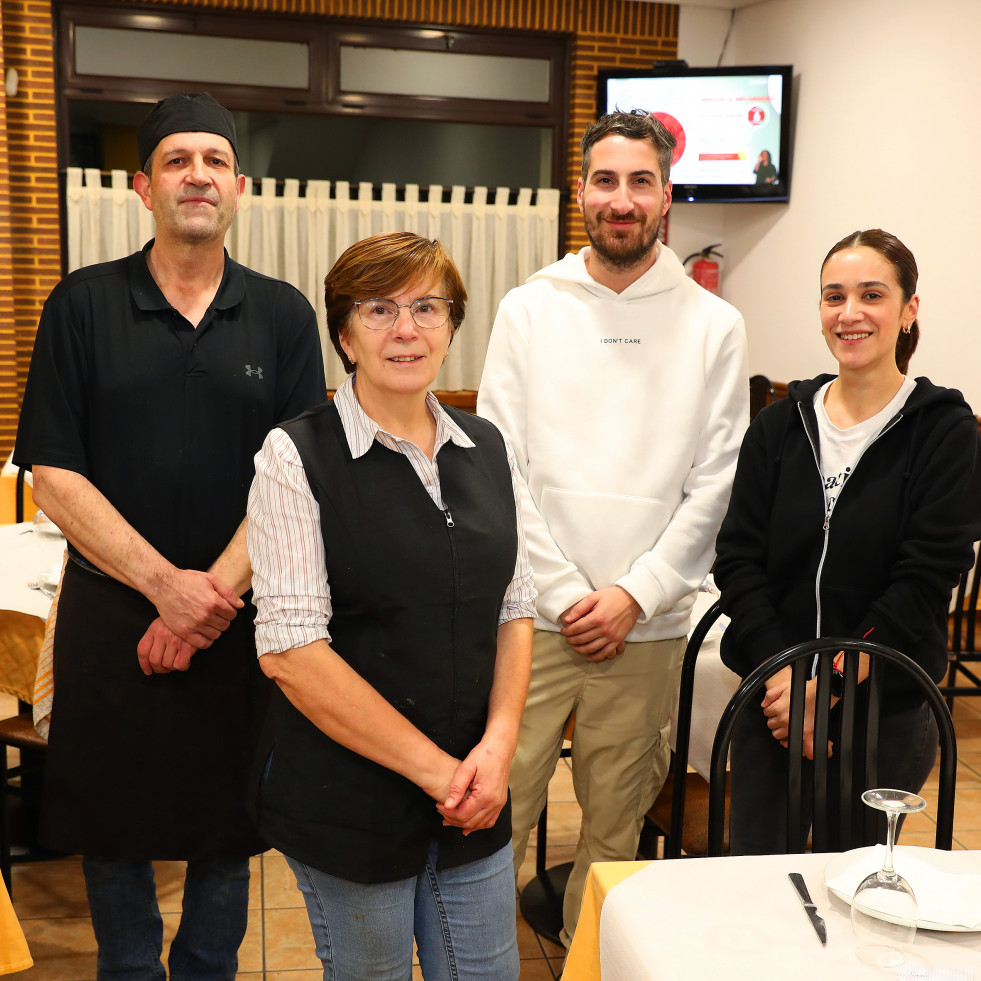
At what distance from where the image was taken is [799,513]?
204cm

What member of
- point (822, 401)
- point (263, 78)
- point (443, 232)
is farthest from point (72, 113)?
point (822, 401)

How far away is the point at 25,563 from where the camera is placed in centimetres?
296

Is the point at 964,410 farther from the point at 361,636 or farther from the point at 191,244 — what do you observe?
the point at 191,244

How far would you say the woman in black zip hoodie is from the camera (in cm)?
196

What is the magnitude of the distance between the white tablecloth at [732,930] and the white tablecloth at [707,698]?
90 centimetres

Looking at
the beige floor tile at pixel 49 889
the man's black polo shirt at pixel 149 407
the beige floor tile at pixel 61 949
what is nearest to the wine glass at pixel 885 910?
the man's black polo shirt at pixel 149 407

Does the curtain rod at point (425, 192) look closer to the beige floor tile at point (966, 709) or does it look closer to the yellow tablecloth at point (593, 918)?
the beige floor tile at point (966, 709)

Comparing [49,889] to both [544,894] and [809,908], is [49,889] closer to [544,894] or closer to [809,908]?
[544,894]

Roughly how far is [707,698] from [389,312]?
50.4 inches

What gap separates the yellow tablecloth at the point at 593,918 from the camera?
1.45m

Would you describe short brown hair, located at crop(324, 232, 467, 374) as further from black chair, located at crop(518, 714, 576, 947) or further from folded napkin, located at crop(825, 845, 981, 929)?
black chair, located at crop(518, 714, 576, 947)

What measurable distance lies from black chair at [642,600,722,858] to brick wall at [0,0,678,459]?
482 centimetres

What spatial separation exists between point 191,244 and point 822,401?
1.26 metres

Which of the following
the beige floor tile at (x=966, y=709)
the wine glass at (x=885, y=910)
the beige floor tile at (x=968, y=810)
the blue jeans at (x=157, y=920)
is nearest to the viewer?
the wine glass at (x=885, y=910)
